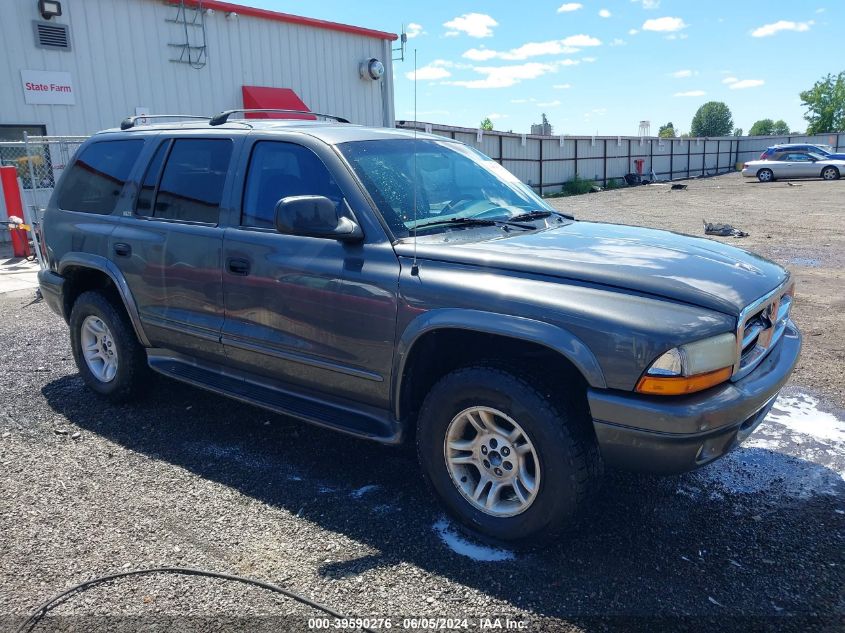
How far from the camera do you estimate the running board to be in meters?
3.39

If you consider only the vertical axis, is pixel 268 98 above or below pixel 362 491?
above

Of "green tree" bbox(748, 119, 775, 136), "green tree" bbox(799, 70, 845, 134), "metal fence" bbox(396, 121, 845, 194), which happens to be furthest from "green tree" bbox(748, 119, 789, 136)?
"metal fence" bbox(396, 121, 845, 194)

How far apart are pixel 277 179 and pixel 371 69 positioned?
56.6ft

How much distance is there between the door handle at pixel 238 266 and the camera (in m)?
3.78

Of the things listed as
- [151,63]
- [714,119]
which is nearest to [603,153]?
[151,63]

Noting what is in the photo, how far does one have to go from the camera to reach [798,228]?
13.9m

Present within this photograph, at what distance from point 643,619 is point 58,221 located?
15.0ft

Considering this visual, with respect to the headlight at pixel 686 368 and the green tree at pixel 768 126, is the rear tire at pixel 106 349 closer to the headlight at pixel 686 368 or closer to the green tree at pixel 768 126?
the headlight at pixel 686 368

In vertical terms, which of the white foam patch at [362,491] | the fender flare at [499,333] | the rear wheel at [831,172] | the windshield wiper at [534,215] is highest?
the windshield wiper at [534,215]

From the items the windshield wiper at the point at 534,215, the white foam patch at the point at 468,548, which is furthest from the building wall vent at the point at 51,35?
the white foam patch at the point at 468,548

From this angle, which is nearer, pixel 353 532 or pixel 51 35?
pixel 353 532

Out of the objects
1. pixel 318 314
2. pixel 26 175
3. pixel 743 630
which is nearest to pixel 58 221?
pixel 318 314

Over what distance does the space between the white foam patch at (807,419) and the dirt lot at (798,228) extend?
0.68 feet

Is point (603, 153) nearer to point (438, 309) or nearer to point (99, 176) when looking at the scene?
point (99, 176)
